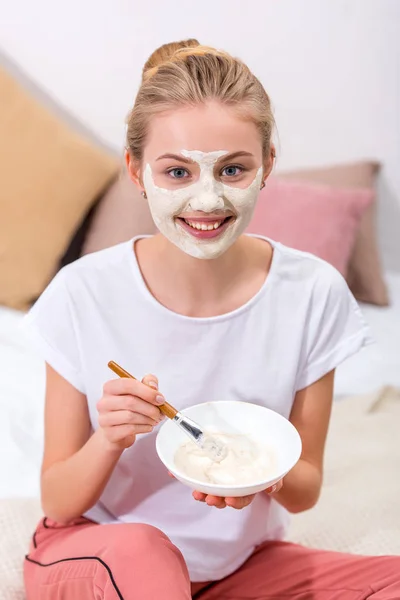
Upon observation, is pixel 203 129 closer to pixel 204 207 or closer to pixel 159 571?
pixel 204 207

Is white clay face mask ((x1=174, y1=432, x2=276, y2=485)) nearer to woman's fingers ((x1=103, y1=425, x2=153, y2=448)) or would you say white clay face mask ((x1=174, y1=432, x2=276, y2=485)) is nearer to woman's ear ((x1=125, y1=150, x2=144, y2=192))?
woman's fingers ((x1=103, y1=425, x2=153, y2=448))

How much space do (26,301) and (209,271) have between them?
43.7 inches

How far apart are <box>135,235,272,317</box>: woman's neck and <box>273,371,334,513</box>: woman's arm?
171 mm

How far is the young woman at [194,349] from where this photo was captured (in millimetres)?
970

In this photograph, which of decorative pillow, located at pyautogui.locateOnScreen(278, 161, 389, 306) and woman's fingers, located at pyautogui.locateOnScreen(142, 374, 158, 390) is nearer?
woman's fingers, located at pyautogui.locateOnScreen(142, 374, 158, 390)

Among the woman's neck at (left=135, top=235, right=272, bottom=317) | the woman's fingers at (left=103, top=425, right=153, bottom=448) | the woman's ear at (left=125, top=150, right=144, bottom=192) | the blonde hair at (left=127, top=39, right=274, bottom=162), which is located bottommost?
the woman's fingers at (left=103, top=425, right=153, bottom=448)

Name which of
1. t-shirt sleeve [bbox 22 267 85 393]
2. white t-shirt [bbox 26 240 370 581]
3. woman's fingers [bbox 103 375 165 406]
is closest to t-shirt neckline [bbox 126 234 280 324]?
white t-shirt [bbox 26 240 370 581]

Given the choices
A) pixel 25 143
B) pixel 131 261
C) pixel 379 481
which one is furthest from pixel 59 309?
pixel 25 143

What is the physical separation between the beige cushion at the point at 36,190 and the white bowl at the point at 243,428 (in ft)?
3.89

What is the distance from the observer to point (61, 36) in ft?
7.25

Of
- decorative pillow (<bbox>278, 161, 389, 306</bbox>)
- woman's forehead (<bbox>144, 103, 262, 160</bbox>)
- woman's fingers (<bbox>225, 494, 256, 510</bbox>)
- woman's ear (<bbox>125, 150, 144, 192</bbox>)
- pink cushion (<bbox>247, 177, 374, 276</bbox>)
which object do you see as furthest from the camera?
decorative pillow (<bbox>278, 161, 389, 306</bbox>)

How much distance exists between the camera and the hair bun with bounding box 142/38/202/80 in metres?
0.99

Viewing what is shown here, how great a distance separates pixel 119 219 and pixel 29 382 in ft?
1.90

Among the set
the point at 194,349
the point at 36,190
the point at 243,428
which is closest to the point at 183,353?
the point at 194,349
